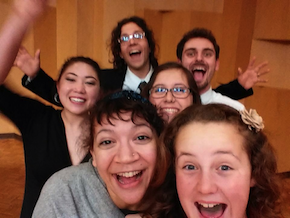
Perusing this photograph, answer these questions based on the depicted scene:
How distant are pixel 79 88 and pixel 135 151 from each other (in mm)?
729

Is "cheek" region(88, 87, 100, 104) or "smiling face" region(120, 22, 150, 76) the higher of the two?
"smiling face" region(120, 22, 150, 76)

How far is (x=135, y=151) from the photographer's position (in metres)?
1.26

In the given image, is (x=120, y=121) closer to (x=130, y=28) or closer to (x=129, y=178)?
(x=129, y=178)

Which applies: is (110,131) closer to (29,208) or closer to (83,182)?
(83,182)

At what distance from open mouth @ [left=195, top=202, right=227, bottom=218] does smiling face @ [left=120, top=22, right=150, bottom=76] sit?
1636mm

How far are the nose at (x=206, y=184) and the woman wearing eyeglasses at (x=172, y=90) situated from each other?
74 centimetres

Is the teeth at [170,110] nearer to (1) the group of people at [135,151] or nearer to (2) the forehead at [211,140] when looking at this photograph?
(1) the group of people at [135,151]

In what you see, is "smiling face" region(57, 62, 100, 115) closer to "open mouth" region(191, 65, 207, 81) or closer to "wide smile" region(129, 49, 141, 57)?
"wide smile" region(129, 49, 141, 57)

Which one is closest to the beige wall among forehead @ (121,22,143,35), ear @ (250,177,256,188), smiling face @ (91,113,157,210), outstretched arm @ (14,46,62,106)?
forehead @ (121,22,143,35)

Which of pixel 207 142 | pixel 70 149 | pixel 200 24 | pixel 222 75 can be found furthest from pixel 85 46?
pixel 207 142

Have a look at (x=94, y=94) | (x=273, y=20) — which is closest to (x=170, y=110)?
(x=94, y=94)

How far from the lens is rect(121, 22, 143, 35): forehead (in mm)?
2576

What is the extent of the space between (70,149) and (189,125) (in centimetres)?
84

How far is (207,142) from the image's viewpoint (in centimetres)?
108
